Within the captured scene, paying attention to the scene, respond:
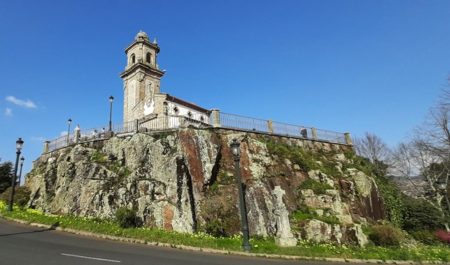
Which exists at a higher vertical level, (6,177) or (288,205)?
(6,177)

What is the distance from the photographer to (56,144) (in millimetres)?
27906

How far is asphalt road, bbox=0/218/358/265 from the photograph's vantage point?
888cm

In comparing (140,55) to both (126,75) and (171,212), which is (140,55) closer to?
(126,75)

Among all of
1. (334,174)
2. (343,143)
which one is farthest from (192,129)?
(343,143)

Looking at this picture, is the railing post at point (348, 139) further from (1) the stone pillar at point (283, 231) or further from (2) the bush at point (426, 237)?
(1) the stone pillar at point (283, 231)

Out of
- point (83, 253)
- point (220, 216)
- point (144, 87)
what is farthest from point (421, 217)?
point (144, 87)

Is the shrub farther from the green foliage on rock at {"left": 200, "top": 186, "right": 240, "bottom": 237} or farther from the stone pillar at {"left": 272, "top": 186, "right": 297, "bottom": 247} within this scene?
the green foliage on rock at {"left": 200, "top": 186, "right": 240, "bottom": 237}

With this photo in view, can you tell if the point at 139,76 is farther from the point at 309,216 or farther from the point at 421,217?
the point at 421,217

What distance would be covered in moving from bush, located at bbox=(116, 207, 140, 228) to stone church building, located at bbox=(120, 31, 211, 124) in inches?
945

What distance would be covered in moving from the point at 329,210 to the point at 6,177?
34678 millimetres

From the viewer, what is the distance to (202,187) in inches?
750

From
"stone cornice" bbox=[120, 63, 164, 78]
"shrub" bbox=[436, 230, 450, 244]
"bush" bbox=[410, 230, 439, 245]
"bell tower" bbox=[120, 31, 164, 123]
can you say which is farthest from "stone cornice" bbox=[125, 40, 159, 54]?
"shrub" bbox=[436, 230, 450, 244]

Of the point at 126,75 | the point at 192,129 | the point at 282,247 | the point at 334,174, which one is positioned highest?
the point at 126,75

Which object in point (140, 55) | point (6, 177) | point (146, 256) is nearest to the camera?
point (146, 256)
